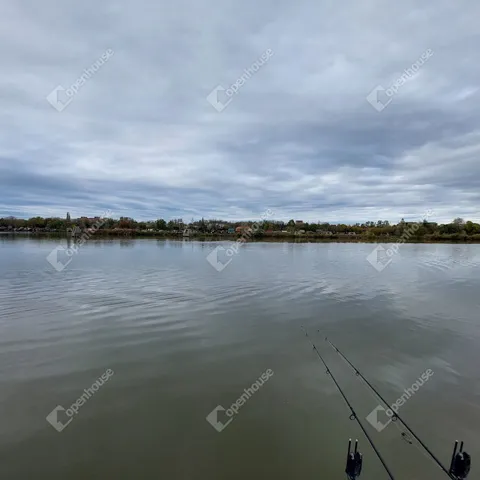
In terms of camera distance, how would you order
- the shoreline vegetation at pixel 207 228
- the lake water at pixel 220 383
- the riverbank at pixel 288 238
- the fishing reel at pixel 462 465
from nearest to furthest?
1. the fishing reel at pixel 462 465
2. the lake water at pixel 220 383
3. the riverbank at pixel 288 238
4. the shoreline vegetation at pixel 207 228

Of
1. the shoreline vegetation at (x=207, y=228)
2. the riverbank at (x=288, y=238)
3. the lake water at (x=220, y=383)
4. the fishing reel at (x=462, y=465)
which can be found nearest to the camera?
the fishing reel at (x=462, y=465)

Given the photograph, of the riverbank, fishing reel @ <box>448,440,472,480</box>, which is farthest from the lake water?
the riverbank

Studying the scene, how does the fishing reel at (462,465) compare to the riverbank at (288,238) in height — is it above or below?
below

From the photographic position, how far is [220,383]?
7629 millimetres

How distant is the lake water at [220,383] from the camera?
5215mm

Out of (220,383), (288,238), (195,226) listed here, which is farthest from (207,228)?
(220,383)

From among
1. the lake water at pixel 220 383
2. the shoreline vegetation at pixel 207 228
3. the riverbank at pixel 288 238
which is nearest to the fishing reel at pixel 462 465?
the lake water at pixel 220 383

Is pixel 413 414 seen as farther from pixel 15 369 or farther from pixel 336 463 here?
pixel 15 369

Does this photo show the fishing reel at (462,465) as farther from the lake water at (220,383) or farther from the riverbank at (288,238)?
the riverbank at (288,238)

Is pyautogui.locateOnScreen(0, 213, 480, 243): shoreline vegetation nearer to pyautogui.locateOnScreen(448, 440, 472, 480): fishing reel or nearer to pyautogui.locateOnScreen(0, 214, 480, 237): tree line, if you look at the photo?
pyautogui.locateOnScreen(0, 214, 480, 237): tree line

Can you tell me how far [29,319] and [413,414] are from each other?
12.8 metres

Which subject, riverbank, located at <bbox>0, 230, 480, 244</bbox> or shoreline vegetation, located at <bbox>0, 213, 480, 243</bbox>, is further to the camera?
shoreline vegetation, located at <bbox>0, 213, 480, 243</bbox>

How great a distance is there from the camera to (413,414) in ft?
21.6

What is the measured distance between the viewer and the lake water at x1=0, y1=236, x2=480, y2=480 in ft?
17.1
